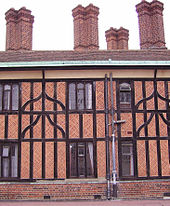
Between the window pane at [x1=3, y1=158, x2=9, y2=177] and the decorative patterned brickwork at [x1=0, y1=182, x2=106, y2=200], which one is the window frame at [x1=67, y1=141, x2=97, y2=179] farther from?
the window pane at [x1=3, y1=158, x2=9, y2=177]

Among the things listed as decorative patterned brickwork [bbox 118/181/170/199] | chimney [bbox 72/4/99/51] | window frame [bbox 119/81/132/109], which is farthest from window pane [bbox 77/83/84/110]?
chimney [bbox 72/4/99/51]

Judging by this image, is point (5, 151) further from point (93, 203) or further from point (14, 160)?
point (93, 203)

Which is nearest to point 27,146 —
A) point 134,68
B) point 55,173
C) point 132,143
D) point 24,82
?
point 55,173

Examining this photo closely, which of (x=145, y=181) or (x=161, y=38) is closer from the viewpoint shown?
(x=145, y=181)

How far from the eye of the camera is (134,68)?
1305 cm

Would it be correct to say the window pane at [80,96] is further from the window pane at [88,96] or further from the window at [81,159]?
the window at [81,159]

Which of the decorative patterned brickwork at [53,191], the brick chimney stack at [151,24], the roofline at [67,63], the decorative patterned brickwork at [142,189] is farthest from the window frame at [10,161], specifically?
the brick chimney stack at [151,24]

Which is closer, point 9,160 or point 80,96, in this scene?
point 9,160

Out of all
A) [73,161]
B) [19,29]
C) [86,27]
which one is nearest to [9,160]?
[73,161]

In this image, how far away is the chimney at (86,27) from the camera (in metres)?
18.3

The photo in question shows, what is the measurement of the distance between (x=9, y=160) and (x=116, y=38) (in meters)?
11.8

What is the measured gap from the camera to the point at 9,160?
12625 millimetres

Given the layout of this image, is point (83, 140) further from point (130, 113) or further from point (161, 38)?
point (161, 38)

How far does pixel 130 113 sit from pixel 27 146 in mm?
4478
